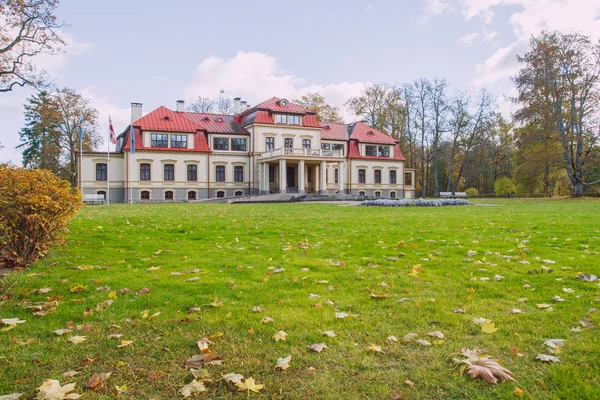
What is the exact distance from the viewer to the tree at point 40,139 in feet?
152

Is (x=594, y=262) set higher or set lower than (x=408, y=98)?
lower

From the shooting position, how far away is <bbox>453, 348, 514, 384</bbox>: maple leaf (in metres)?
2.82

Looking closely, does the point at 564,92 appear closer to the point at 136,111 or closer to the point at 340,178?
the point at 340,178

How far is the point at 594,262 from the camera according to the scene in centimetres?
624

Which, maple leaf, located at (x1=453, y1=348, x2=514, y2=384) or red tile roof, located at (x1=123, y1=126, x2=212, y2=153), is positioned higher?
red tile roof, located at (x1=123, y1=126, x2=212, y2=153)

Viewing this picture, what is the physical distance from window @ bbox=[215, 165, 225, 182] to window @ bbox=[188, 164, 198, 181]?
7.07 feet

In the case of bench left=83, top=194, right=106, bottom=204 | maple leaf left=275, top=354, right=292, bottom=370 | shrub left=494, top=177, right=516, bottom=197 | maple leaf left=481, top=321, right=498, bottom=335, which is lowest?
maple leaf left=275, top=354, right=292, bottom=370

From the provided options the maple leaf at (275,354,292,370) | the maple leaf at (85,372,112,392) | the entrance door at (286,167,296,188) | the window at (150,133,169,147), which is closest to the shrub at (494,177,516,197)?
the entrance door at (286,167,296,188)

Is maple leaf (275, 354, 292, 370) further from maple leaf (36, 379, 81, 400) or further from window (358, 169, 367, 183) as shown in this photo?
window (358, 169, 367, 183)

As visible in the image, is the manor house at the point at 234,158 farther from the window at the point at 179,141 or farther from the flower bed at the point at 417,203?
the flower bed at the point at 417,203

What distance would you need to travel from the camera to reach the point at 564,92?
33656 mm

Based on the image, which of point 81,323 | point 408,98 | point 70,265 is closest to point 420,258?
point 81,323

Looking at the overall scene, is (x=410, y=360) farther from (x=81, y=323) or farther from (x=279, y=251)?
(x=279, y=251)

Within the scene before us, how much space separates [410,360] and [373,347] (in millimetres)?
302
